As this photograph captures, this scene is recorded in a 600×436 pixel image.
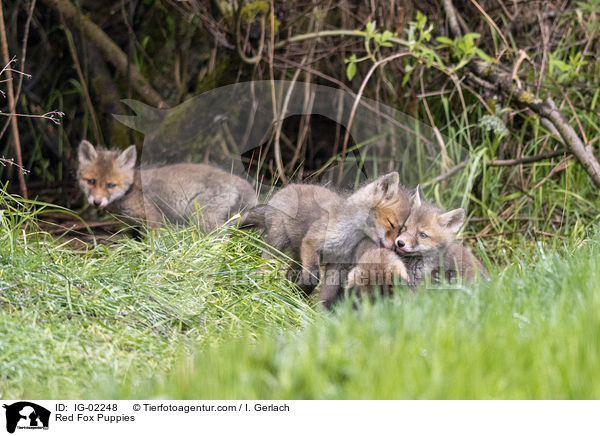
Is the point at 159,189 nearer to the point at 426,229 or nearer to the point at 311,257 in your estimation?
the point at 311,257

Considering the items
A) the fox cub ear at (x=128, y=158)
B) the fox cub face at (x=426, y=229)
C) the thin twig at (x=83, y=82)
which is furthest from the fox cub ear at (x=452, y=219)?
the thin twig at (x=83, y=82)

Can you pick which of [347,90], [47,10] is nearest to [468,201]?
[347,90]

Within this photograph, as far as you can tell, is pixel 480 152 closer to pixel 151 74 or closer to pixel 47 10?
pixel 151 74

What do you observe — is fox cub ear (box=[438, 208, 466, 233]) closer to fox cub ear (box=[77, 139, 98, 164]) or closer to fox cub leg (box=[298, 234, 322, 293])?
fox cub leg (box=[298, 234, 322, 293])

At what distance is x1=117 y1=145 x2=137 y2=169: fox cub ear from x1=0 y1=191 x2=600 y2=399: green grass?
970mm

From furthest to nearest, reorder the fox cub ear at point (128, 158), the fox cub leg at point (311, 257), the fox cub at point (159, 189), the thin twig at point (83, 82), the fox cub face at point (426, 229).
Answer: the thin twig at point (83, 82) → the fox cub ear at point (128, 158) → the fox cub at point (159, 189) → the fox cub leg at point (311, 257) → the fox cub face at point (426, 229)

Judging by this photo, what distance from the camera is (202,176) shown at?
17.2ft

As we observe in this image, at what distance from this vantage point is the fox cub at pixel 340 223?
429cm

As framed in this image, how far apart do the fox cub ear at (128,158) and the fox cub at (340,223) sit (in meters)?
1.82

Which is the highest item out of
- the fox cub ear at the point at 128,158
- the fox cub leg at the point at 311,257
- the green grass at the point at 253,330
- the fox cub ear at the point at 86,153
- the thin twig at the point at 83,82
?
the thin twig at the point at 83,82

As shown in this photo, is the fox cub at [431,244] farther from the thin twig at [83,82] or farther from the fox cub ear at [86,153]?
the thin twig at [83,82]

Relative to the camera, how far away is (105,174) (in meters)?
5.73

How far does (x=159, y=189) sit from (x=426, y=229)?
2324mm
